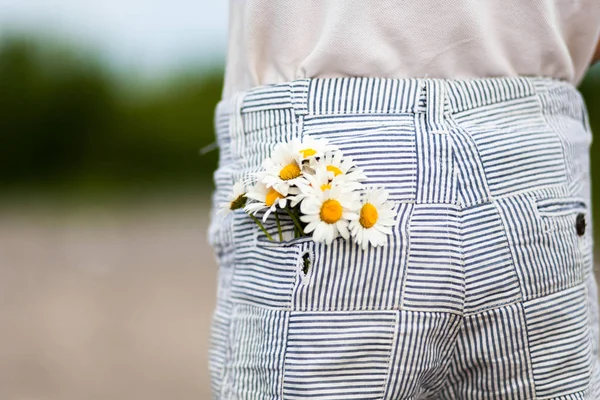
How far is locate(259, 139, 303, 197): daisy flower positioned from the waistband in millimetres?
75

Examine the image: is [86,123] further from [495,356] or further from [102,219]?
[495,356]

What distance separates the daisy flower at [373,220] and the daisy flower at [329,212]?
0.03 ft

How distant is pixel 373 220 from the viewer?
0.94 metres

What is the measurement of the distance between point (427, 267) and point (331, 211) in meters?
0.14

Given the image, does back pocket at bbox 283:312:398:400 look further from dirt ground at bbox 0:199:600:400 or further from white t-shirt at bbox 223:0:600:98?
dirt ground at bbox 0:199:600:400

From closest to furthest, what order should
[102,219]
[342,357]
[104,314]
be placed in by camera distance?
[342,357], [104,314], [102,219]

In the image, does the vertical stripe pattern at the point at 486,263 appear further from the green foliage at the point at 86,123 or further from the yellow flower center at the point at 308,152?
the green foliage at the point at 86,123

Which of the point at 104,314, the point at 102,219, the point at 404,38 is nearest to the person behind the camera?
the point at 404,38

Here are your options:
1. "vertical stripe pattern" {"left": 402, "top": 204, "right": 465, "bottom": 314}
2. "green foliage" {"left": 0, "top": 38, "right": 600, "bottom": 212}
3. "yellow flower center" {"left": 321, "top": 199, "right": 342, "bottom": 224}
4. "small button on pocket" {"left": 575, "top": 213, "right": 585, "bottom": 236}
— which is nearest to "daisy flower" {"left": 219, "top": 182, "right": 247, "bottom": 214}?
"yellow flower center" {"left": 321, "top": 199, "right": 342, "bottom": 224}

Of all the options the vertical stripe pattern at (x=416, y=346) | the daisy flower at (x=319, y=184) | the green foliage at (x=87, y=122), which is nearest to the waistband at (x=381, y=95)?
the daisy flower at (x=319, y=184)

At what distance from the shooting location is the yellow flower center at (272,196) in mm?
979

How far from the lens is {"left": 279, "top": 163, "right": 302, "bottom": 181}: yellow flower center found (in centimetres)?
98

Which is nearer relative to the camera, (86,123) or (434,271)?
(434,271)

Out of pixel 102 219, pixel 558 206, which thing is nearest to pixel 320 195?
pixel 558 206
